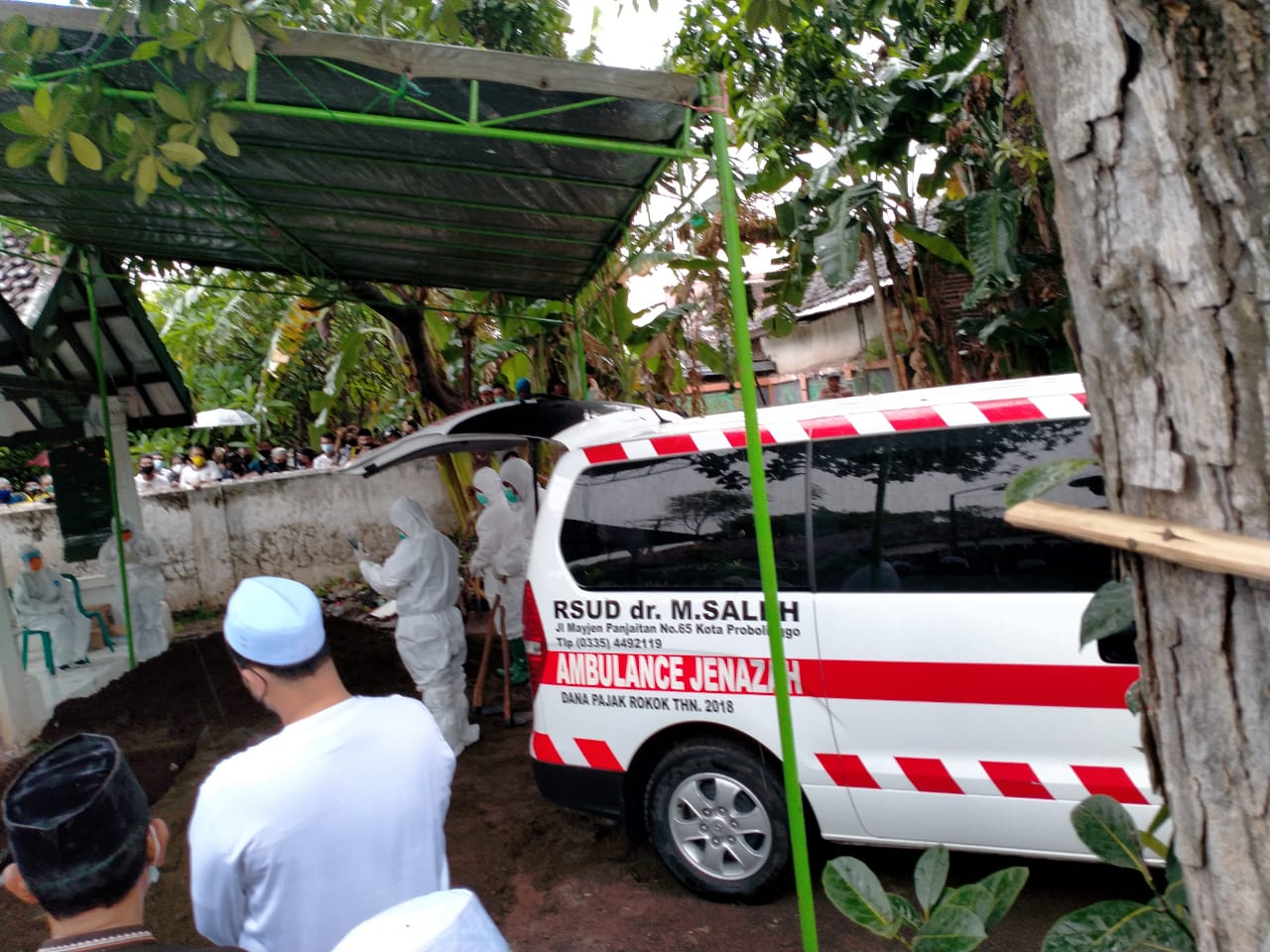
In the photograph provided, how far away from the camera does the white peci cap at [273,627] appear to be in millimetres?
2096

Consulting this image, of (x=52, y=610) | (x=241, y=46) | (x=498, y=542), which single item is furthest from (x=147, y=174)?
(x=52, y=610)

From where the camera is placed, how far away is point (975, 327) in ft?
23.2

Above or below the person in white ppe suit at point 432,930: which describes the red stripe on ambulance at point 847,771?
below

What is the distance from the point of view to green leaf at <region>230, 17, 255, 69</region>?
3219 mm

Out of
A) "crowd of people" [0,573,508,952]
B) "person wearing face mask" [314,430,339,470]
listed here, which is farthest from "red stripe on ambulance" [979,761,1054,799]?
"person wearing face mask" [314,430,339,470]

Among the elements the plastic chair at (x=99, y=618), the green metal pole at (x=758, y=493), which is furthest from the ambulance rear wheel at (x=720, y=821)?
the plastic chair at (x=99, y=618)

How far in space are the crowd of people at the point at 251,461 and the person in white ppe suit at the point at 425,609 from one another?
6.20 meters

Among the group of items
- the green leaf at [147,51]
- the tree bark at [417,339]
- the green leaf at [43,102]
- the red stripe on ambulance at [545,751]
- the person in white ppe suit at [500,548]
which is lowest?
the red stripe on ambulance at [545,751]

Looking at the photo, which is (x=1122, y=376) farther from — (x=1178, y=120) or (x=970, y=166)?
(x=970, y=166)

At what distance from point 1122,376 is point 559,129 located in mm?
3585

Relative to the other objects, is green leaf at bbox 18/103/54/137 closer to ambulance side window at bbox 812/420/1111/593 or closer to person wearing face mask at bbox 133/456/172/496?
ambulance side window at bbox 812/420/1111/593

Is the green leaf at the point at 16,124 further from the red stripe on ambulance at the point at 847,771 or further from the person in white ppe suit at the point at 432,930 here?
the red stripe on ambulance at the point at 847,771

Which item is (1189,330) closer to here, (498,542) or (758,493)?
(758,493)

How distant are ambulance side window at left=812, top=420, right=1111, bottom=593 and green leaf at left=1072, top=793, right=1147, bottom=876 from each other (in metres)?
2.03
